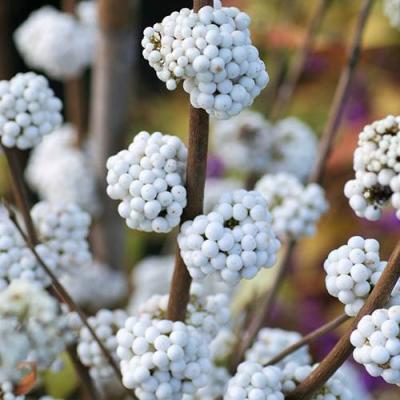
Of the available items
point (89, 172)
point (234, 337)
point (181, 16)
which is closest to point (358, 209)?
point (181, 16)

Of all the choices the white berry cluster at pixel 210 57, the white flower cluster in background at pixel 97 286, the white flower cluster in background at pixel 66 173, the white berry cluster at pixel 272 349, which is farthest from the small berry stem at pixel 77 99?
the white berry cluster at pixel 210 57

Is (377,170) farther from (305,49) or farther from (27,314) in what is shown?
(305,49)

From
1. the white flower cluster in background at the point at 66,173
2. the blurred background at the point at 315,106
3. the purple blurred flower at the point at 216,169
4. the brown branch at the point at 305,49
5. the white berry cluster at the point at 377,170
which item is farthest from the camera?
the purple blurred flower at the point at 216,169

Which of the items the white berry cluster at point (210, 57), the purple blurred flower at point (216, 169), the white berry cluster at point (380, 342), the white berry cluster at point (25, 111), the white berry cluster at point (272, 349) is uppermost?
the white berry cluster at point (210, 57)

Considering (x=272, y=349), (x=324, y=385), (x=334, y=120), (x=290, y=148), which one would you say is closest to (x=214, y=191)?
(x=290, y=148)

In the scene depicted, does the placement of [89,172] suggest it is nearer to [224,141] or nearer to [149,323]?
[224,141]

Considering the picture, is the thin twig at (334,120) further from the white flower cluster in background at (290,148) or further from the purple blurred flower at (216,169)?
the purple blurred flower at (216,169)
